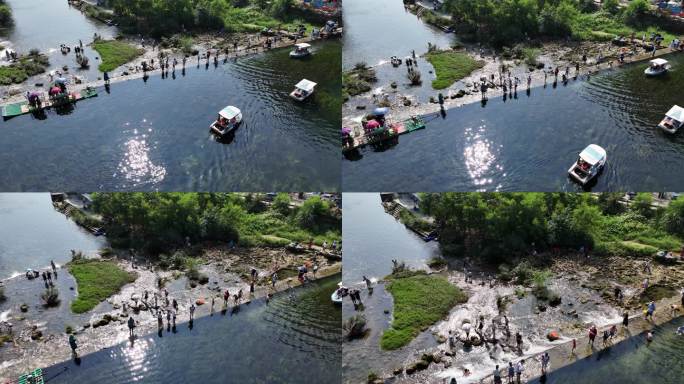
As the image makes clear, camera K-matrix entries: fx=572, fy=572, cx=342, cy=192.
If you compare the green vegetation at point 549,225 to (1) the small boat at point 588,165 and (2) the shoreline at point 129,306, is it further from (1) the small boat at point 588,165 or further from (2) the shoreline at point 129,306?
(2) the shoreline at point 129,306

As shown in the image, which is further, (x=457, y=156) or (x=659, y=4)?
(x=659, y=4)

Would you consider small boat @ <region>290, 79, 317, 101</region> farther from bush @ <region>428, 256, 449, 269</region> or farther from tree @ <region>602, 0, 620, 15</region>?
tree @ <region>602, 0, 620, 15</region>

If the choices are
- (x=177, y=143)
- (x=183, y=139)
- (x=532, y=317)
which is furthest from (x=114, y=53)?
(x=532, y=317)

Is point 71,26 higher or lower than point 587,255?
higher

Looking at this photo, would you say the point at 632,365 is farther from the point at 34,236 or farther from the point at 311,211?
the point at 34,236

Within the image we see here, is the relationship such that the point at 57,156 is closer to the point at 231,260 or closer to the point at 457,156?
the point at 231,260

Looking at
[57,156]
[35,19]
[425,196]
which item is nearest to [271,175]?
[425,196]
